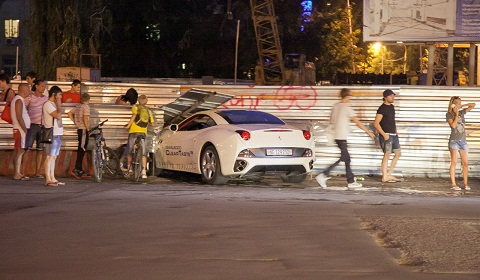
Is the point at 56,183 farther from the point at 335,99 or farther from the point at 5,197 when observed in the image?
the point at 335,99

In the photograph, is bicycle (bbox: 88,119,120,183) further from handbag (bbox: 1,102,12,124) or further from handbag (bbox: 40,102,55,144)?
handbag (bbox: 1,102,12,124)

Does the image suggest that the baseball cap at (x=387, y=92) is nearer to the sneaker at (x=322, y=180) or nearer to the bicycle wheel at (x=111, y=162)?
the sneaker at (x=322, y=180)

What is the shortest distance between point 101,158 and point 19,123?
1.68m

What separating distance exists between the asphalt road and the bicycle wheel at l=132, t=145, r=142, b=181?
5.74 feet

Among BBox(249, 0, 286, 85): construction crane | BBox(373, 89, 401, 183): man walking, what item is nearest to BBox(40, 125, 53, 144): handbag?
BBox(373, 89, 401, 183): man walking

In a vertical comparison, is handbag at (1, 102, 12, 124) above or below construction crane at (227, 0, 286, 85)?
below

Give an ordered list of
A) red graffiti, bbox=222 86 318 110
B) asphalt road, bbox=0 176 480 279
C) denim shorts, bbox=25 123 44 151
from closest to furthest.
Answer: asphalt road, bbox=0 176 480 279 → denim shorts, bbox=25 123 44 151 → red graffiti, bbox=222 86 318 110

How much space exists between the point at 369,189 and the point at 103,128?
19.3 feet

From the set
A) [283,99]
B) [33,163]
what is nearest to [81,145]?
[33,163]

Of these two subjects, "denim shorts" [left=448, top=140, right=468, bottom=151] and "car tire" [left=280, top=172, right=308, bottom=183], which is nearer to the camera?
"denim shorts" [left=448, top=140, right=468, bottom=151]

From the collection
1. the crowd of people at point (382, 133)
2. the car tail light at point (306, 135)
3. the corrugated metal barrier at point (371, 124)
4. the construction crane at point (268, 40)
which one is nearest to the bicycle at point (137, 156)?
the corrugated metal barrier at point (371, 124)

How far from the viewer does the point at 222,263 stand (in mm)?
9156

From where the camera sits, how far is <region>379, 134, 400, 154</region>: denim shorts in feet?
59.6

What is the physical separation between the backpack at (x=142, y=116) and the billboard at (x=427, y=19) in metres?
12.9
